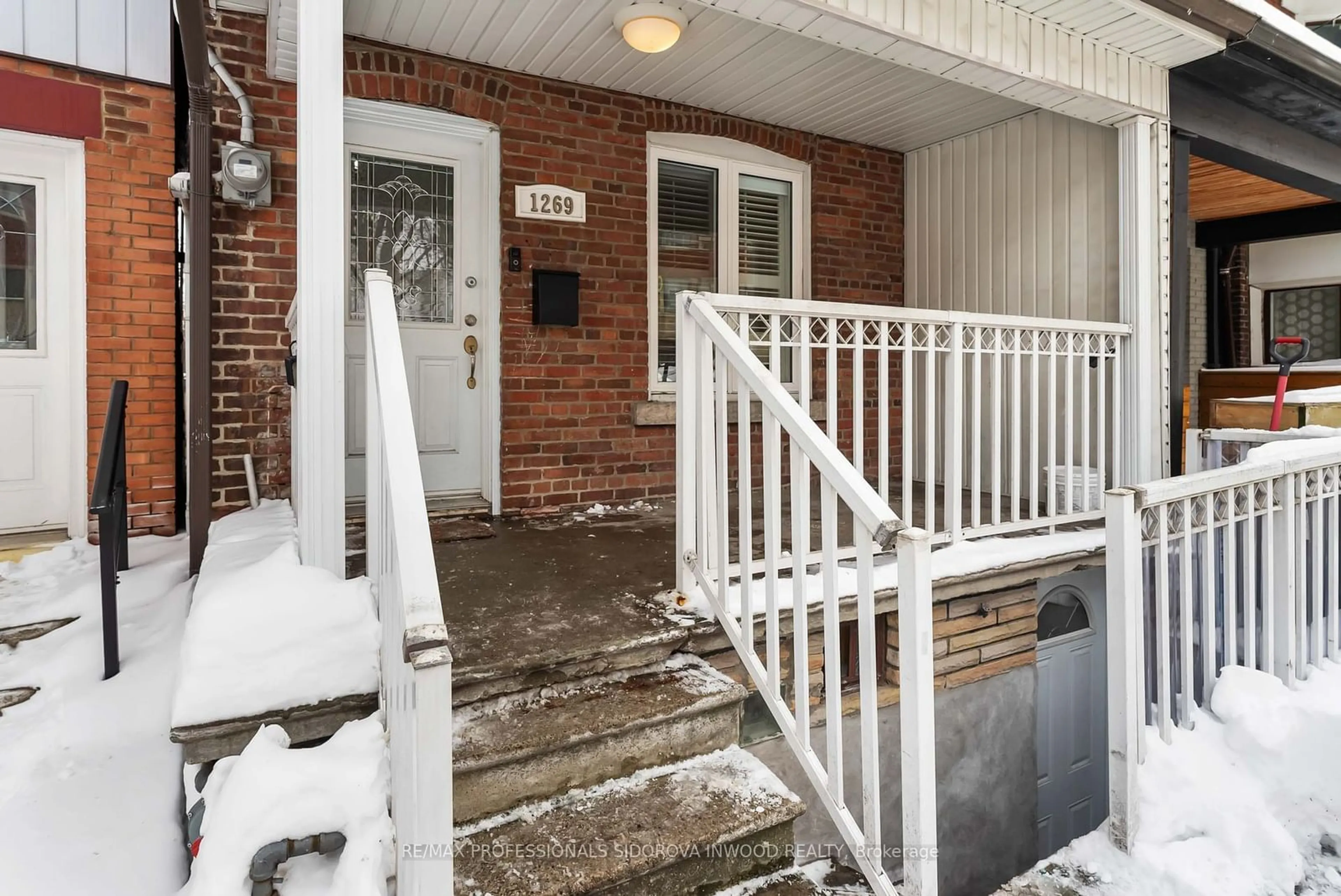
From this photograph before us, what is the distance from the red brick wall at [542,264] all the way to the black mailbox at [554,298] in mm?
46

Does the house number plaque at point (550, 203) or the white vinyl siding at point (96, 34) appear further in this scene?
the house number plaque at point (550, 203)

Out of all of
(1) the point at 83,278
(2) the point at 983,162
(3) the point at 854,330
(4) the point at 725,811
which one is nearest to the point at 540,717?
(4) the point at 725,811

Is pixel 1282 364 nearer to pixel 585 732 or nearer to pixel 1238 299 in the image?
pixel 585 732

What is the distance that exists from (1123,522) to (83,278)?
164 inches

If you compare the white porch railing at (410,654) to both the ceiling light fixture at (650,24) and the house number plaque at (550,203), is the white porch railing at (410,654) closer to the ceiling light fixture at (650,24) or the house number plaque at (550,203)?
the ceiling light fixture at (650,24)

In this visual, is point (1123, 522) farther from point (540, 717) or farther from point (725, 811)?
point (540, 717)

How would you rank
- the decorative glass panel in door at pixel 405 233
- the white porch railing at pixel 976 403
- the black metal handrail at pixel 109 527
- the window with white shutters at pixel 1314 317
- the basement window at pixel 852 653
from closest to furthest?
1. the black metal handrail at pixel 109 527
2. the white porch railing at pixel 976 403
3. the basement window at pixel 852 653
4. the decorative glass panel in door at pixel 405 233
5. the window with white shutters at pixel 1314 317

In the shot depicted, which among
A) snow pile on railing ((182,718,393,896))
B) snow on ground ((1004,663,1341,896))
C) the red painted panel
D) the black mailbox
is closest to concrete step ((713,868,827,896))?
snow on ground ((1004,663,1341,896))

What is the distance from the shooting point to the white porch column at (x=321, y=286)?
2.02 metres

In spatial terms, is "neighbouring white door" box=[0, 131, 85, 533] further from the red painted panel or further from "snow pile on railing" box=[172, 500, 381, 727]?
"snow pile on railing" box=[172, 500, 381, 727]

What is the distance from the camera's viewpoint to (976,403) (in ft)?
9.32

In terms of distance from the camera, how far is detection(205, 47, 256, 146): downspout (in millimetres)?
3137

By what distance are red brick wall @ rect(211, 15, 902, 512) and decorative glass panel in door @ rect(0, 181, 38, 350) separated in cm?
92

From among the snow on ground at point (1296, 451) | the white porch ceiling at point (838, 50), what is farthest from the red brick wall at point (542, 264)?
the snow on ground at point (1296, 451)
